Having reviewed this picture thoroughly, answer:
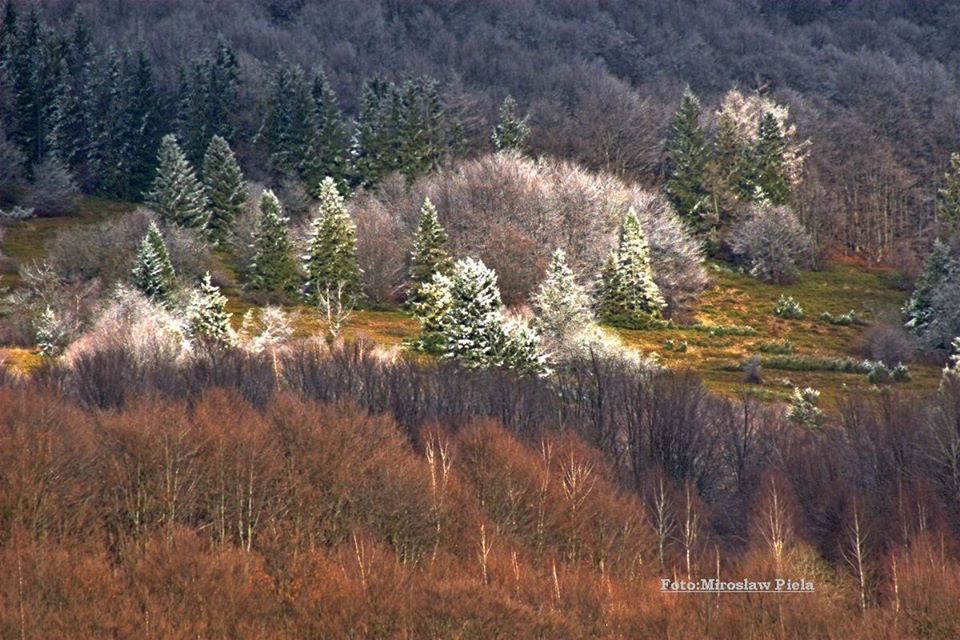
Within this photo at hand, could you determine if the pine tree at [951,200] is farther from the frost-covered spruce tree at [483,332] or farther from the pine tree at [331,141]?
the frost-covered spruce tree at [483,332]

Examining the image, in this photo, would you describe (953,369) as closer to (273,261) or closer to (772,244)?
(772,244)

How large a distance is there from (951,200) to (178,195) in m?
57.4

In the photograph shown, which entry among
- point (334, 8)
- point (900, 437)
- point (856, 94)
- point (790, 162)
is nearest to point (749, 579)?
point (900, 437)

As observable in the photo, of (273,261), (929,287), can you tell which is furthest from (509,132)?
(929,287)

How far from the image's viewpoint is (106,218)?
87438 mm

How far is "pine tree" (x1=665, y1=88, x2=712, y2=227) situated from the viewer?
92875 millimetres

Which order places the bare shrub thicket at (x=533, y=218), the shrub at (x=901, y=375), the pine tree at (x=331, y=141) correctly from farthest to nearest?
the pine tree at (x=331, y=141) → the bare shrub thicket at (x=533, y=218) → the shrub at (x=901, y=375)

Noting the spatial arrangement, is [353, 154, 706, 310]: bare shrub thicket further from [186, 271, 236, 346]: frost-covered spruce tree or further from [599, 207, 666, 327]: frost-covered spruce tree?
[186, 271, 236, 346]: frost-covered spruce tree

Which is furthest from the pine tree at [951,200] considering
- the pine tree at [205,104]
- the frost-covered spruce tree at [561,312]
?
the pine tree at [205,104]

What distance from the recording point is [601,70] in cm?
12506

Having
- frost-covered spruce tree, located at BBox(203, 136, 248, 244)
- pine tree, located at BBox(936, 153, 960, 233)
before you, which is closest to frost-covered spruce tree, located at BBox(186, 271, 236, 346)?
frost-covered spruce tree, located at BBox(203, 136, 248, 244)

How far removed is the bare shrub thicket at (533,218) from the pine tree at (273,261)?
21.2 ft

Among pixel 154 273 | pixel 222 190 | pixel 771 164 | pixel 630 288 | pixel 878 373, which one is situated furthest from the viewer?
pixel 771 164

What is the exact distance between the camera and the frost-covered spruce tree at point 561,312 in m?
60.8
